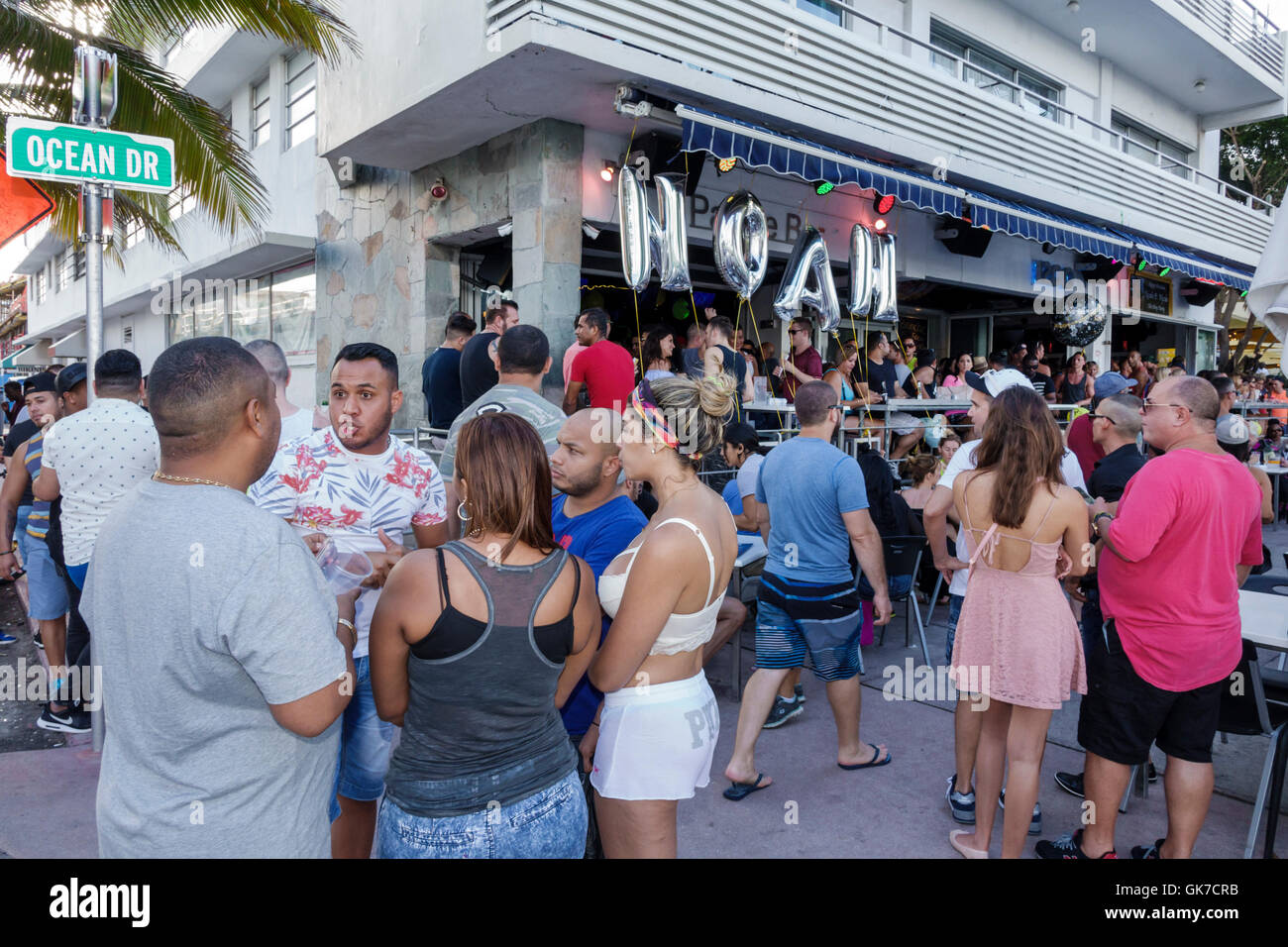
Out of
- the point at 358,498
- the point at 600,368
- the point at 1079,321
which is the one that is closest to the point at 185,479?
the point at 358,498

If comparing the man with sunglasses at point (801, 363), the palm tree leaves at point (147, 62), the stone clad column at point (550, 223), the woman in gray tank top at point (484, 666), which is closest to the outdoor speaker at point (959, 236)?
the man with sunglasses at point (801, 363)

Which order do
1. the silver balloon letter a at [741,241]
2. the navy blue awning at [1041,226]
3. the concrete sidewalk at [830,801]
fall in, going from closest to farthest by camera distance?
the concrete sidewalk at [830,801] → the silver balloon letter a at [741,241] → the navy blue awning at [1041,226]

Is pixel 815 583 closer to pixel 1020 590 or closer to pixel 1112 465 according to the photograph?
pixel 1020 590

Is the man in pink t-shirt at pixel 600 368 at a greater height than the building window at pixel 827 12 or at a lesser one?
lesser

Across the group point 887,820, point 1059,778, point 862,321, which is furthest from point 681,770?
point 862,321

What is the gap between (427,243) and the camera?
952 cm

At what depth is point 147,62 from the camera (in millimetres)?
7691

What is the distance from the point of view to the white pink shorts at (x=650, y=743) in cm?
222

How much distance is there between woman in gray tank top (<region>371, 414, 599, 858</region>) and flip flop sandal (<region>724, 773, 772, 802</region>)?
6.50 ft

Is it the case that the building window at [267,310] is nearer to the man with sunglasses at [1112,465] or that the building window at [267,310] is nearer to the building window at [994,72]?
the building window at [994,72]

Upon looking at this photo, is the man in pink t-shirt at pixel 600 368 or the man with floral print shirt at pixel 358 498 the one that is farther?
the man in pink t-shirt at pixel 600 368

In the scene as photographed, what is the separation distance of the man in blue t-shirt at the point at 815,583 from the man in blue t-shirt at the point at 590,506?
5.14 ft

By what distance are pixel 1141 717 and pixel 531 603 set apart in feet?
8.29

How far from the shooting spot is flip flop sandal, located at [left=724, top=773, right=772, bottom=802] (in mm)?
3793
